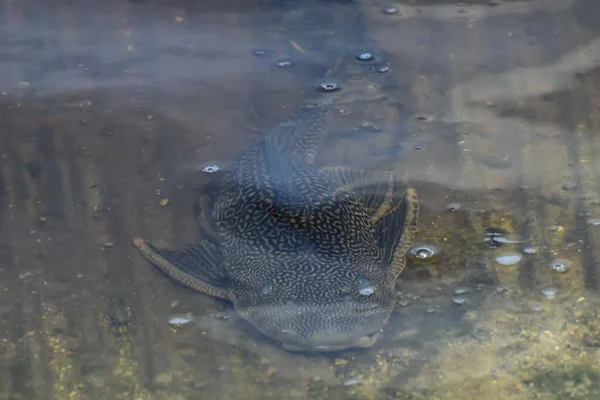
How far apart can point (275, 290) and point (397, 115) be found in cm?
218

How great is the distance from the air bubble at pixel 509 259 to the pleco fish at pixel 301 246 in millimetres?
533

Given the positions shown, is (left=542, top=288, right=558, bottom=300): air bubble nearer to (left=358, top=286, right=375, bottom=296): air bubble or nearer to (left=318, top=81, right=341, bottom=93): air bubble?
(left=358, top=286, right=375, bottom=296): air bubble

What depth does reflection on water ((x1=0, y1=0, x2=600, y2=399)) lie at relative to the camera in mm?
Answer: 3654

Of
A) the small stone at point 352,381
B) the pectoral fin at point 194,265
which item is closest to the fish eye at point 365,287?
the small stone at point 352,381

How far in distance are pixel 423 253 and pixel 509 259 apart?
503 millimetres

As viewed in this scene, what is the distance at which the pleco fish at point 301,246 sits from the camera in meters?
3.60

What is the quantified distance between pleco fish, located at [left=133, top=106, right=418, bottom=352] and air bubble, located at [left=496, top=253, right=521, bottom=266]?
0.53m

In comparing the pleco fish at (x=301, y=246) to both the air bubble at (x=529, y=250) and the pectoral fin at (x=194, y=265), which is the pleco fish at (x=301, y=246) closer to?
the pectoral fin at (x=194, y=265)

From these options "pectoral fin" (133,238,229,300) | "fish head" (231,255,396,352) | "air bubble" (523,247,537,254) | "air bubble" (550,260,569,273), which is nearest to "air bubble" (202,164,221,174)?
"pectoral fin" (133,238,229,300)

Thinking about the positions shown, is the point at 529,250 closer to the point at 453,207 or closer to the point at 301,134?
the point at 453,207

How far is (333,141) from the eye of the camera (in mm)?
5262

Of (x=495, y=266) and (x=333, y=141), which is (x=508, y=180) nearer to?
(x=495, y=266)

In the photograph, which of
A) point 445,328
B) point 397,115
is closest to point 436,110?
point 397,115

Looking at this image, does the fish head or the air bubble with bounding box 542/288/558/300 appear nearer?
the fish head
